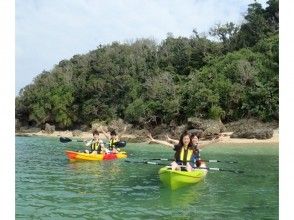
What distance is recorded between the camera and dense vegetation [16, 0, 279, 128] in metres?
24.9

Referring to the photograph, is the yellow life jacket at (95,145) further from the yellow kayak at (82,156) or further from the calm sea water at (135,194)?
the calm sea water at (135,194)

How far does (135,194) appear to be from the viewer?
7.67 metres

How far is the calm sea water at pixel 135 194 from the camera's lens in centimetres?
631

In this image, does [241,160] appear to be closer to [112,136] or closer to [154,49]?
[112,136]

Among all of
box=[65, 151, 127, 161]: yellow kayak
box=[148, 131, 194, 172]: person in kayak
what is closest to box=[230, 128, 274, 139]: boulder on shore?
box=[65, 151, 127, 161]: yellow kayak

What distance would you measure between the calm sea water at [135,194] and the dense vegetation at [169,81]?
Answer: 13503 mm

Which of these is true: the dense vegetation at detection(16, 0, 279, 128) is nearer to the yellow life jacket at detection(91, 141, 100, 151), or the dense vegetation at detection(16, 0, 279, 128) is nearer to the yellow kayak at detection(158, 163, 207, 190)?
the yellow life jacket at detection(91, 141, 100, 151)

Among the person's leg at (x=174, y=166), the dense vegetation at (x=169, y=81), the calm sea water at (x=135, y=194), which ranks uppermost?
the dense vegetation at (x=169, y=81)

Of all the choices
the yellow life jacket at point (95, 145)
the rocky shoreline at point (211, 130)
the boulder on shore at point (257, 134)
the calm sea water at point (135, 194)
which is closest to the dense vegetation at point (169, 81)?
the rocky shoreline at point (211, 130)

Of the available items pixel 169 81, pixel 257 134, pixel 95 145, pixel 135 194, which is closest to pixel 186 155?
pixel 135 194

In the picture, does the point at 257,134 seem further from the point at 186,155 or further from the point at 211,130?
the point at 186,155

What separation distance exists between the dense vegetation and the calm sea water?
13503 millimetres

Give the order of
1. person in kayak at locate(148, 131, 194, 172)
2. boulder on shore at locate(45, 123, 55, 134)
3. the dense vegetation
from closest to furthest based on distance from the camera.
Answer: person in kayak at locate(148, 131, 194, 172) → the dense vegetation → boulder on shore at locate(45, 123, 55, 134)

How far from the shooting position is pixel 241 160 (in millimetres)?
13531
